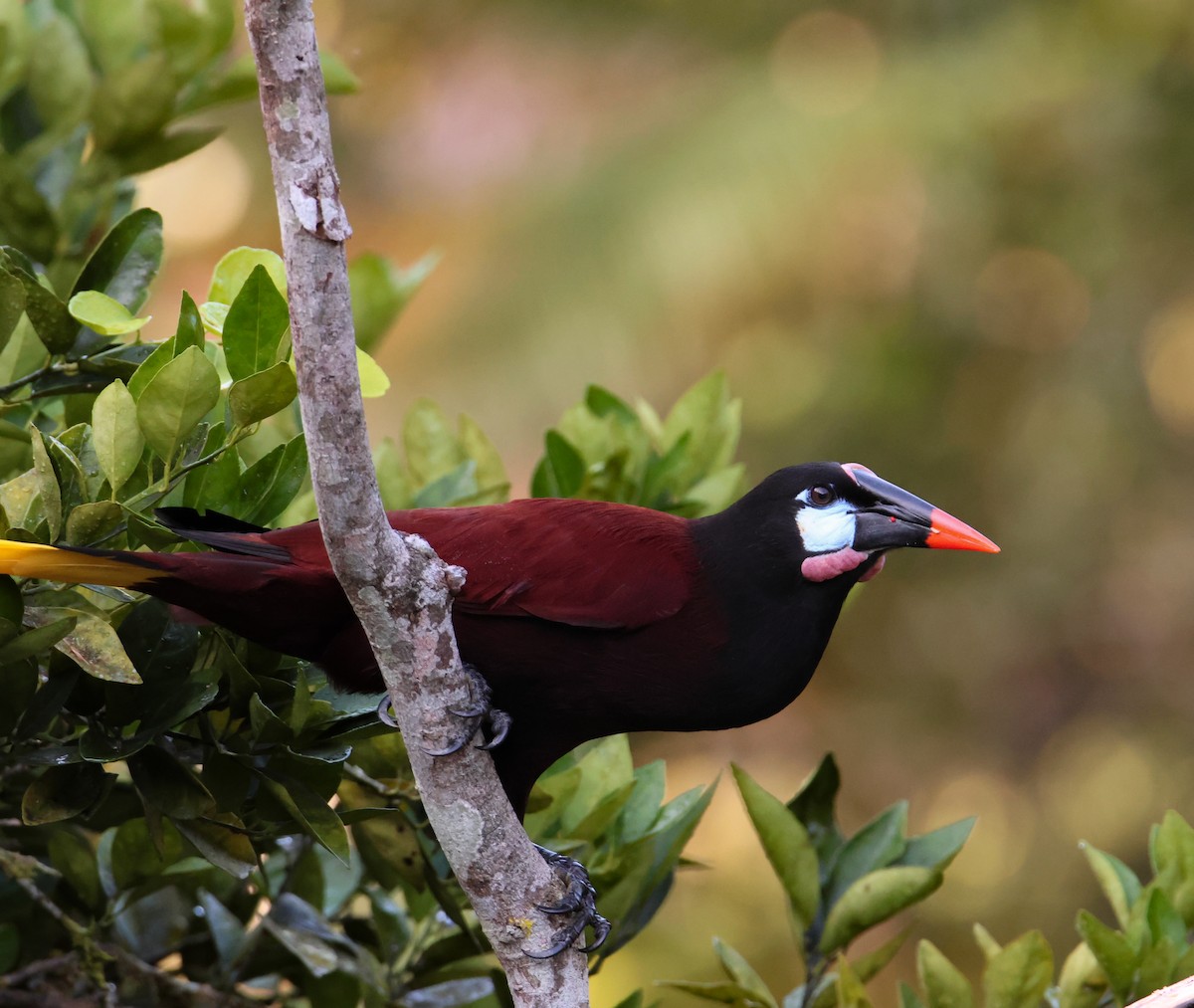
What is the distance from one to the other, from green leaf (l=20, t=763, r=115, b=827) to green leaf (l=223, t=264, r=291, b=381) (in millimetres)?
482

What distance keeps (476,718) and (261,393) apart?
42 cm

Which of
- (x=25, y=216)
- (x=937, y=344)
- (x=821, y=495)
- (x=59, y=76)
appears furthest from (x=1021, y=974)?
(x=937, y=344)

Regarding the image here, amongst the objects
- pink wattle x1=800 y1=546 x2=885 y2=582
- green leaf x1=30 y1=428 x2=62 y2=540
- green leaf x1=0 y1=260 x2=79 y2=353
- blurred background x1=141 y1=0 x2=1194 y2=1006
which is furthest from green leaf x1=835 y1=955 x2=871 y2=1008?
blurred background x1=141 y1=0 x2=1194 y2=1006

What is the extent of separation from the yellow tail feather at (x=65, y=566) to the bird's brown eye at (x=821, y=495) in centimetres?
89

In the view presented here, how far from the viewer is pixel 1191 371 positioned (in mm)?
7930

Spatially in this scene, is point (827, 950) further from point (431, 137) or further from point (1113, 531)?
point (431, 137)

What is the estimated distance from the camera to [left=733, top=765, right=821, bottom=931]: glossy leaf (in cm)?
194

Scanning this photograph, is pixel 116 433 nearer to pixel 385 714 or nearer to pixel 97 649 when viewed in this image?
pixel 97 649

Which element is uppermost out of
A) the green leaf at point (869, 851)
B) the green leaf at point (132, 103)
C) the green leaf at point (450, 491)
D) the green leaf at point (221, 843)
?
the green leaf at point (132, 103)

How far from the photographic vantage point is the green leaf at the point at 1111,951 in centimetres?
179

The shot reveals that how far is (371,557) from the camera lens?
51.8 inches

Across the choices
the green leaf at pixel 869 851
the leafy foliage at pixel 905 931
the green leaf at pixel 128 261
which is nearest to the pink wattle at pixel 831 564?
the leafy foliage at pixel 905 931

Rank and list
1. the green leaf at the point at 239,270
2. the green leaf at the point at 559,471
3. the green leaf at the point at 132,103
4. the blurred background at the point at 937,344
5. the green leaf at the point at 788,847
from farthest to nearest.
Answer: the blurred background at the point at 937,344 < the green leaf at the point at 559,471 < the green leaf at the point at 132,103 < the green leaf at the point at 788,847 < the green leaf at the point at 239,270

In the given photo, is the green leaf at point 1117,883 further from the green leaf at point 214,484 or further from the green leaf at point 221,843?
the green leaf at point 214,484
